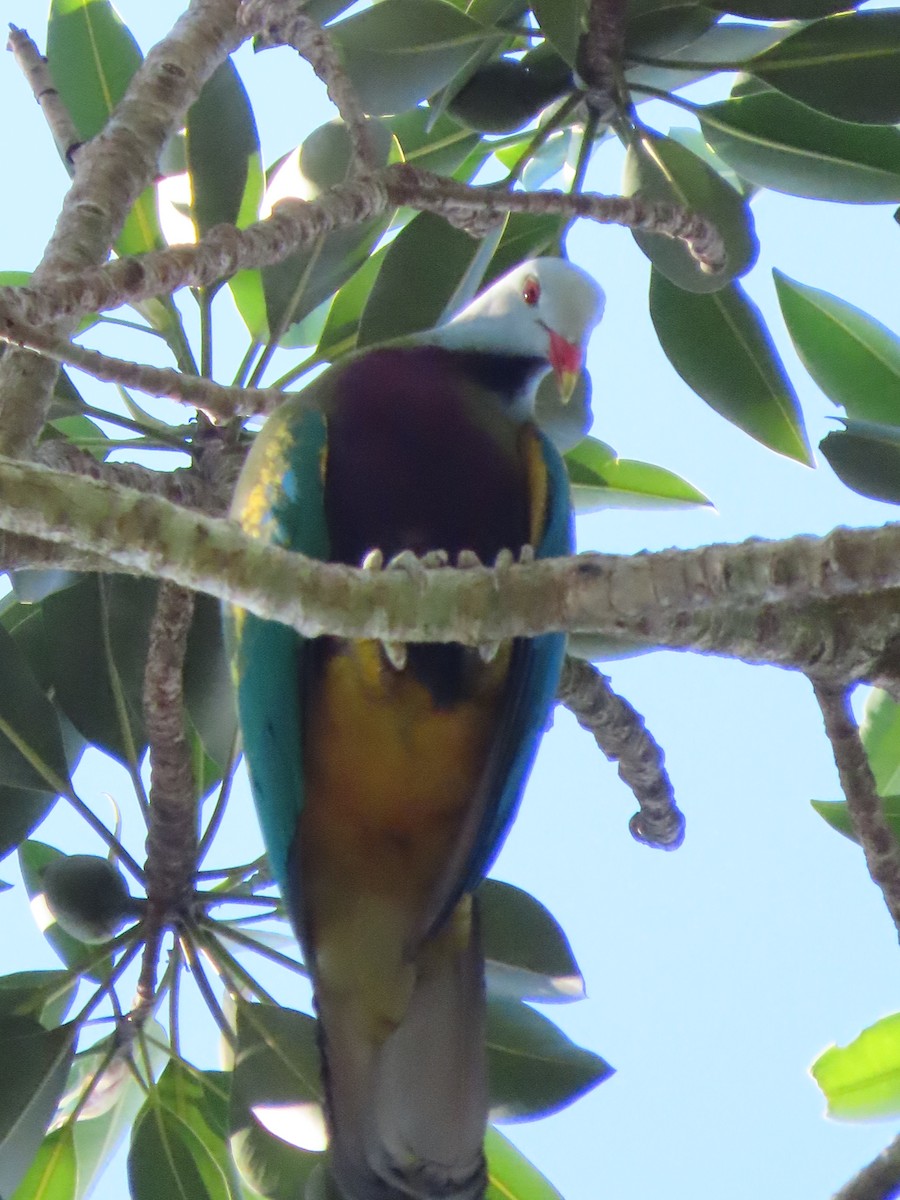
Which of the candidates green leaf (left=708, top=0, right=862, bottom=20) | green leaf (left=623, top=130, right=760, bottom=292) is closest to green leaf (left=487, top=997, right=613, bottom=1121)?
green leaf (left=623, top=130, right=760, bottom=292)

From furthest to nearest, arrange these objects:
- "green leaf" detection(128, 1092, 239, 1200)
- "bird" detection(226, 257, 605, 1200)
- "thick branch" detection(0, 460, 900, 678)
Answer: "green leaf" detection(128, 1092, 239, 1200), "bird" detection(226, 257, 605, 1200), "thick branch" detection(0, 460, 900, 678)

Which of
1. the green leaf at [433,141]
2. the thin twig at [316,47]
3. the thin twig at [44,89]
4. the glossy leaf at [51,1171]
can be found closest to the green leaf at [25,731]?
the glossy leaf at [51,1171]

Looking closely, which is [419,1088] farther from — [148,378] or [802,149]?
[802,149]

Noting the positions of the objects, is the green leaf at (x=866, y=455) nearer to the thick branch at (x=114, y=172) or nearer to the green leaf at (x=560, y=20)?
the green leaf at (x=560, y=20)

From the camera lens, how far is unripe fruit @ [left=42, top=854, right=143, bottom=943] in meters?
1.72

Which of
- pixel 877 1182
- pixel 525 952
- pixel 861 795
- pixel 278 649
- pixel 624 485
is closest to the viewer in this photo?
pixel 877 1182

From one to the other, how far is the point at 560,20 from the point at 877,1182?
1434 mm

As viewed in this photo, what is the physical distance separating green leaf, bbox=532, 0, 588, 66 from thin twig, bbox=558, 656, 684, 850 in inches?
32.7

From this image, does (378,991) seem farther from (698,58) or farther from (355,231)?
(698,58)

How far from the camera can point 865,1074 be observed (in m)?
1.79

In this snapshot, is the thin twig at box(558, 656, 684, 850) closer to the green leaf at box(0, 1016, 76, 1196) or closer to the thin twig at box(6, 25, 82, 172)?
the green leaf at box(0, 1016, 76, 1196)

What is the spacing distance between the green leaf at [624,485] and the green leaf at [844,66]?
60 centimetres

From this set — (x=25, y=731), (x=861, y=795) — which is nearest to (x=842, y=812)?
(x=861, y=795)

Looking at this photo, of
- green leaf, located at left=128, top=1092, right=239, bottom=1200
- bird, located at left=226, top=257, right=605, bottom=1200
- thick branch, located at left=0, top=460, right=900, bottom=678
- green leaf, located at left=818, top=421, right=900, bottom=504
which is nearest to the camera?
thick branch, located at left=0, top=460, right=900, bottom=678
